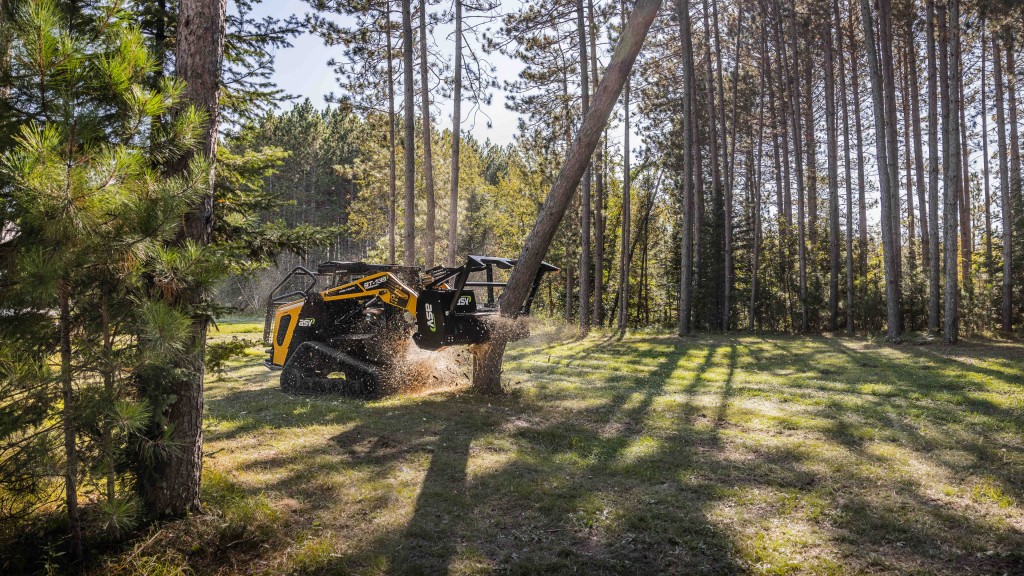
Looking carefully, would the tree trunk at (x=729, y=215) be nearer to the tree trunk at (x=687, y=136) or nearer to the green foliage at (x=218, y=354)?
the tree trunk at (x=687, y=136)

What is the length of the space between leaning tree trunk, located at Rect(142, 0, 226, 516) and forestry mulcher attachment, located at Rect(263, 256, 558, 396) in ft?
11.5

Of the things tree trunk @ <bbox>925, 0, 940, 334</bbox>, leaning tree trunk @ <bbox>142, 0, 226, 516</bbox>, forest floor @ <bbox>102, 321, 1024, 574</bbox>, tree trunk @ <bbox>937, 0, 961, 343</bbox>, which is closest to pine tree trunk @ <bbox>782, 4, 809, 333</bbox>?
tree trunk @ <bbox>925, 0, 940, 334</bbox>

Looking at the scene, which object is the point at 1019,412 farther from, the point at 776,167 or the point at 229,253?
the point at 776,167

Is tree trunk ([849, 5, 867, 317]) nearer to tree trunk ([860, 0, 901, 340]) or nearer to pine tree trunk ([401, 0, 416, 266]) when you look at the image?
tree trunk ([860, 0, 901, 340])

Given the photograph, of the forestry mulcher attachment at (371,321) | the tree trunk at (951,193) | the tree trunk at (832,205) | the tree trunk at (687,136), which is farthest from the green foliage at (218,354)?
the tree trunk at (832,205)

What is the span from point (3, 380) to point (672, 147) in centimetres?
2362

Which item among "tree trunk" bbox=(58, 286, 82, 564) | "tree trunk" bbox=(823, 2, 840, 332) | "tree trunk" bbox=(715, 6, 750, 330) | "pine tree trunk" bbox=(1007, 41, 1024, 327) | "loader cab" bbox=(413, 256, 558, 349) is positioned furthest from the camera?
"tree trunk" bbox=(715, 6, 750, 330)

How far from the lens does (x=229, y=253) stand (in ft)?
12.7

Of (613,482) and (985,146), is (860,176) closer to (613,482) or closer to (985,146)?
(985,146)

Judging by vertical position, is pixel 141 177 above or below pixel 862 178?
below

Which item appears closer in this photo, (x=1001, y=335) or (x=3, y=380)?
(x=3, y=380)

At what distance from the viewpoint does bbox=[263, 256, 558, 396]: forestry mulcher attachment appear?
710 cm

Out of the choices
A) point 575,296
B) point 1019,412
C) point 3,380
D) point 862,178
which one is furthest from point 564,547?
point 575,296

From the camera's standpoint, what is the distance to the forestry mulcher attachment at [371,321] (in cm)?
710
